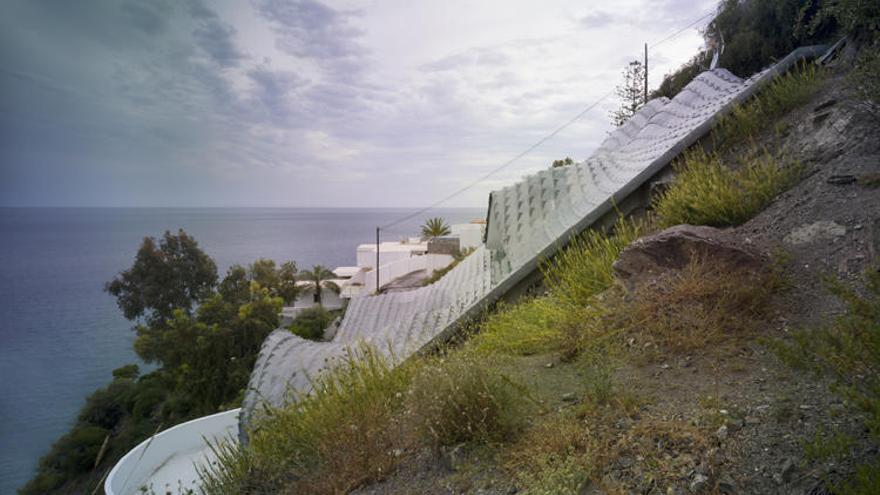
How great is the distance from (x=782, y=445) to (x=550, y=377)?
1.73 meters

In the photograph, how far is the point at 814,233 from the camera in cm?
424

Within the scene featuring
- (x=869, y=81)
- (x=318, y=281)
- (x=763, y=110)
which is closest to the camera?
(x=869, y=81)

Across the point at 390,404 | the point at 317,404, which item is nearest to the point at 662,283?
the point at 390,404

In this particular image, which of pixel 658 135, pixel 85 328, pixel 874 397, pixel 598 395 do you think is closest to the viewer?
pixel 874 397

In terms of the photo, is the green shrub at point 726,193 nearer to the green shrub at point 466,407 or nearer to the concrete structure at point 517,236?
the concrete structure at point 517,236

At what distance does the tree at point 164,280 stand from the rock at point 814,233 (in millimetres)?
32488

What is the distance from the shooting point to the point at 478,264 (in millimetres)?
9078

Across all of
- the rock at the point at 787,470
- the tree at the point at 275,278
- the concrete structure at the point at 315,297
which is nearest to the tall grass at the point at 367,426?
the rock at the point at 787,470

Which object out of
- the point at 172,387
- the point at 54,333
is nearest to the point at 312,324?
the point at 172,387

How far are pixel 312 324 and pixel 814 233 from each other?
22.8 meters

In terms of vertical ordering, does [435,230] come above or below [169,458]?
above

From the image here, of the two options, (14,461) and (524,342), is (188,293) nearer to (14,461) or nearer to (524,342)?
(14,461)

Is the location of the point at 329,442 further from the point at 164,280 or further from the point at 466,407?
the point at 164,280

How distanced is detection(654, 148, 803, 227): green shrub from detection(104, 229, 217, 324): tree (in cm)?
3130
